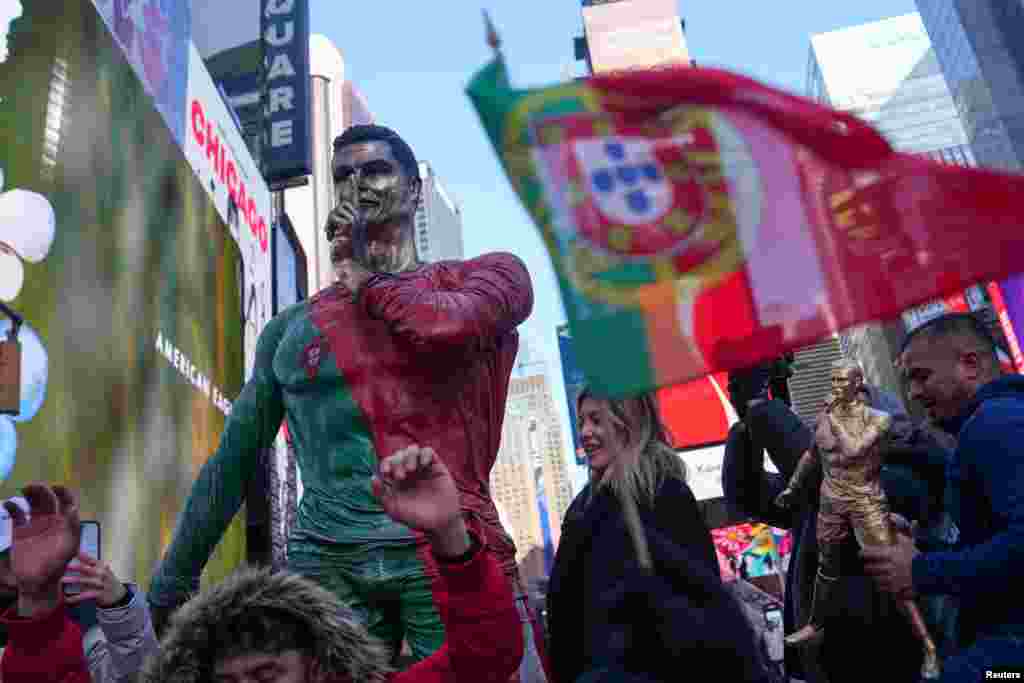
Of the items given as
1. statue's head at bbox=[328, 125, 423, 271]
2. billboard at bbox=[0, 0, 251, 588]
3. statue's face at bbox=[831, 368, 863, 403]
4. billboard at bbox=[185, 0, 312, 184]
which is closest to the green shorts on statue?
statue's head at bbox=[328, 125, 423, 271]

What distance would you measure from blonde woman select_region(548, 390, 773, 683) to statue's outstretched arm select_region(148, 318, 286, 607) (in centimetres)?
105

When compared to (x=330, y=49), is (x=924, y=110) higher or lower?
lower

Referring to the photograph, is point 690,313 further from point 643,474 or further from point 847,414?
point 847,414

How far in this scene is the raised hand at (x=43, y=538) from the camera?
2449 mm

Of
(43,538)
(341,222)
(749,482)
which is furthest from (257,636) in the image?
(749,482)

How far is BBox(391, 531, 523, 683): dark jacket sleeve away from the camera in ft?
7.23

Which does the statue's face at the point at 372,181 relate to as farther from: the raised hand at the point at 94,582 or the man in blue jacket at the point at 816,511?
the man in blue jacket at the point at 816,511

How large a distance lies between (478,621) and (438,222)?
426ft

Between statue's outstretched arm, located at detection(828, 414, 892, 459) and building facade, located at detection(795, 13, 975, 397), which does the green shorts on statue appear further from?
building facade, located at detection(795, 13, 975, 397)

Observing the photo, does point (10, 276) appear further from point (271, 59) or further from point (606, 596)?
point (271, 59)

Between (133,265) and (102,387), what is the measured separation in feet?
5.16

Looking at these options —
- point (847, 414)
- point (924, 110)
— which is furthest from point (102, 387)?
point (924, 110)

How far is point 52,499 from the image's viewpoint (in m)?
2.55

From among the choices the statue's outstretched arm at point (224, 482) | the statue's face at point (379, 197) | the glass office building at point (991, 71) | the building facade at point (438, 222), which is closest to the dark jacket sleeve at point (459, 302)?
the statue's face at point (379, 197)
